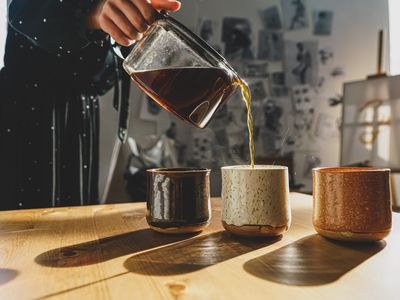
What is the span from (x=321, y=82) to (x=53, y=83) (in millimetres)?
2932

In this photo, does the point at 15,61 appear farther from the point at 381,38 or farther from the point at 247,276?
the point at 381,38

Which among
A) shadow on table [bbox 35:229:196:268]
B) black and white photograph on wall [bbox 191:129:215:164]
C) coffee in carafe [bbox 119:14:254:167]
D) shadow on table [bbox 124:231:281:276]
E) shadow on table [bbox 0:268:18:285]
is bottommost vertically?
shadow on table [bbox 0:268:18:285]

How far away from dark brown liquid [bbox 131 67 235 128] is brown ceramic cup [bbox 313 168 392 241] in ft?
0.95

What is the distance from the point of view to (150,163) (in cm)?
296

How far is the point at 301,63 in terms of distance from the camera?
12.4ft

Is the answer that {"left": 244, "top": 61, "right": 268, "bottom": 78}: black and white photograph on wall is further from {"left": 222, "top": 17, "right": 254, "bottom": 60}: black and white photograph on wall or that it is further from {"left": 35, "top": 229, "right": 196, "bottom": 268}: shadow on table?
{"left": 35, "top": 229, "right": 196, "bottom": 268}: shadow on table

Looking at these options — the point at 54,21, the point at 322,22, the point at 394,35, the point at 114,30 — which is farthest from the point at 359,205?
the point at 394,35

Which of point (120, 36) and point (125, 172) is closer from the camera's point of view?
point (120, 36)

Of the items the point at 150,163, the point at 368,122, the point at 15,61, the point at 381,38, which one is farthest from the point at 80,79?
the point at 381,38

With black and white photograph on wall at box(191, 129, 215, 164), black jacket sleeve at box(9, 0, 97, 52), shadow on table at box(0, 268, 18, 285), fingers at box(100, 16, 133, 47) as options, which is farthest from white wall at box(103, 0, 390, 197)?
shadow on table at box(0, 268, 18, 285)

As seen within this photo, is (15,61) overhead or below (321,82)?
below

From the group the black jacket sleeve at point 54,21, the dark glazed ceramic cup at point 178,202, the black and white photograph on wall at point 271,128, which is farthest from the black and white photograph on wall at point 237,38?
the dark glazed ceramic cup at point 178,202

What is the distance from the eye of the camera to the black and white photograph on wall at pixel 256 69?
365cm

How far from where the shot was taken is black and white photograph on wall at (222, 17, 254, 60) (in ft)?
11.6
